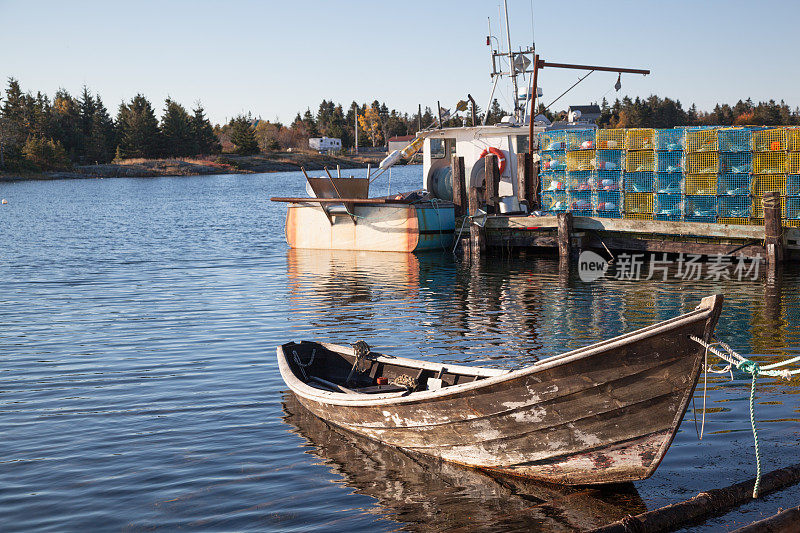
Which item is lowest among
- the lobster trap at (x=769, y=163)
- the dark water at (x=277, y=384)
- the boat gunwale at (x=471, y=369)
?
the dark water at (x=277, y=384)

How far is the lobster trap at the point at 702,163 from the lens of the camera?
19672mm

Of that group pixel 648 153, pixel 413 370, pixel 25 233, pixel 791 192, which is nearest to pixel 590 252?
pixel 648 153

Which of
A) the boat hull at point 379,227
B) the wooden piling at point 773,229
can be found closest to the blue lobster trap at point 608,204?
the wooden piling at point 773,229

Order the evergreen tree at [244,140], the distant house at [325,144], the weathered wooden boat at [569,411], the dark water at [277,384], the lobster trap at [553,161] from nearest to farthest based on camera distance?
the weathered wooden boat at [569,411]
the dark water at [277,384]
the lobster trap at [553,161]
the evergreen tree at [244,140]
the distant house at [325,144]

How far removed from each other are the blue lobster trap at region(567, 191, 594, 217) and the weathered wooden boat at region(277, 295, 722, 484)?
47.1 feet

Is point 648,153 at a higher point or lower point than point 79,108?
lower

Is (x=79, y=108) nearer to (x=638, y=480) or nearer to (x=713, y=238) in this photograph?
(x=713, y=238)

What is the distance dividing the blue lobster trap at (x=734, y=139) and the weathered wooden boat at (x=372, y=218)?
8.22 m

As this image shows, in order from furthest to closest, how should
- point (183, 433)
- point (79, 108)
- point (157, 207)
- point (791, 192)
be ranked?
point (79, 108)
point (157, 207)
point (791, 192)
point (183, 433)

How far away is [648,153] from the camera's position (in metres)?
20.8

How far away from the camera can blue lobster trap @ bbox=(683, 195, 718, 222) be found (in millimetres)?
20000

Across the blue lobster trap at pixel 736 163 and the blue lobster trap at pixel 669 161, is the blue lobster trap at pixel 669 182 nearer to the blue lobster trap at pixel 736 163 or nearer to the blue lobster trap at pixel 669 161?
the blue lobster trap at pixel 669 161

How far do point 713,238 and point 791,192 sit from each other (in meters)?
2.04

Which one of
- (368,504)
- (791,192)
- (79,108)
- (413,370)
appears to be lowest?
(368,504)
